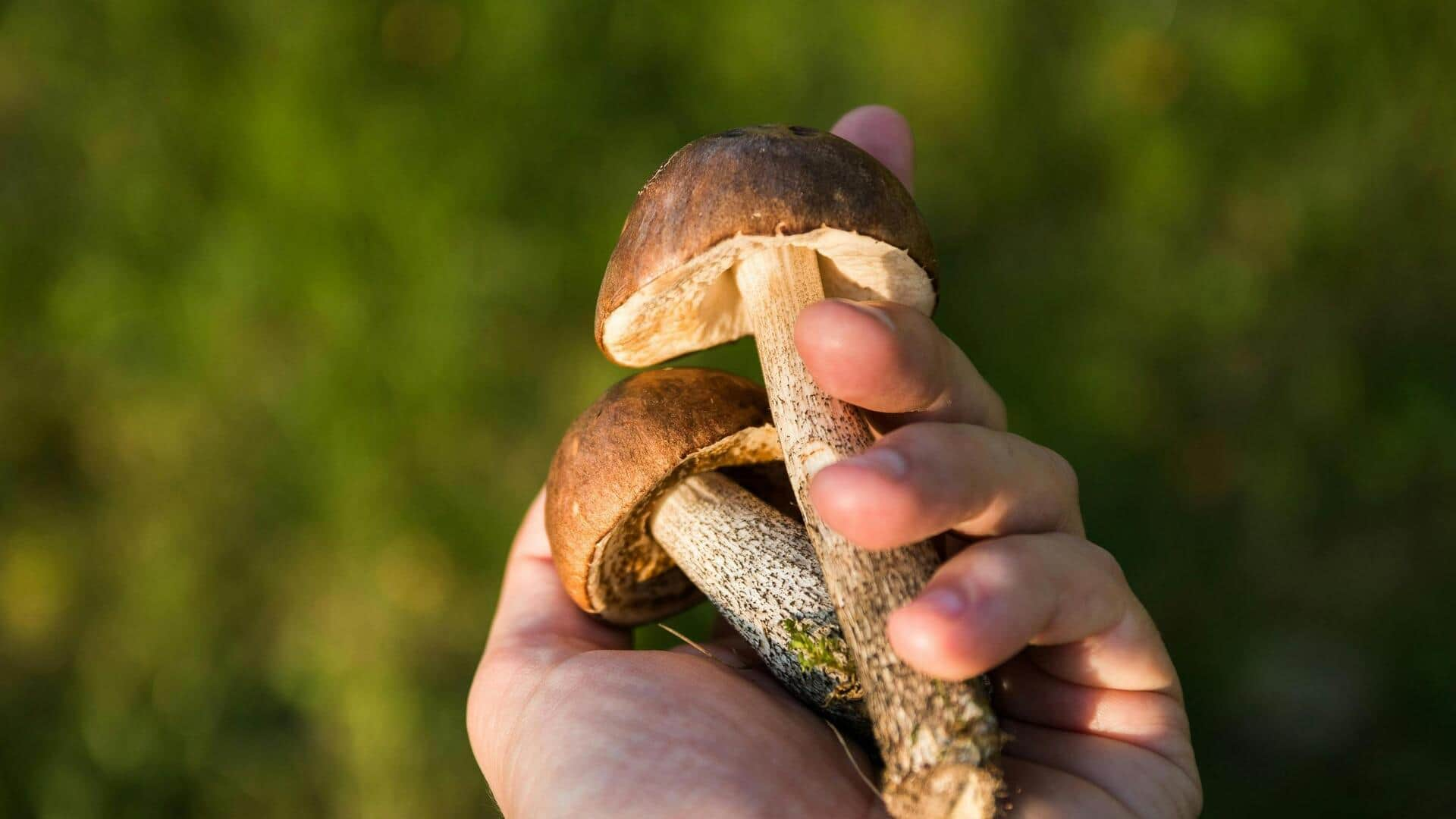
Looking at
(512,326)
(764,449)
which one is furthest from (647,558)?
(512,326)

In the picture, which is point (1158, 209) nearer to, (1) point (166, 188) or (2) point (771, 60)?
(2) point (771, 60)

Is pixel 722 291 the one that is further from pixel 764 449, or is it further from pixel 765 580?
pixel 765 580

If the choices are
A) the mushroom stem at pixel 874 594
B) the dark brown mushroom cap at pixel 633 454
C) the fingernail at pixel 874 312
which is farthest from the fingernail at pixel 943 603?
the dark brown mushroom cap at pixel 633 454

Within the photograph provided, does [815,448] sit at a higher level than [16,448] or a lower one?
higher

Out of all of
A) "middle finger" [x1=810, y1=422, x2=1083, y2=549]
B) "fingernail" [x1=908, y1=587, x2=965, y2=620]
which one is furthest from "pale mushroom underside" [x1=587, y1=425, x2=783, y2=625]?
"fingernail" [x1=908, y1=587, x2=965, y2=620]

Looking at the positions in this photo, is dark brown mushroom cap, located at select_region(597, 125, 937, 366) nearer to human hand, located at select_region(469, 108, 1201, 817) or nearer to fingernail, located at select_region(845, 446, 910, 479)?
human hand, located at select_region(469, 108, 1201, 817)

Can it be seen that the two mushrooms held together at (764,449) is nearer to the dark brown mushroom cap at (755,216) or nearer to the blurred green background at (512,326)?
the dark brown mushroom cap at (755,216)

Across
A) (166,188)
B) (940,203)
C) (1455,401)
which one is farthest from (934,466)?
(166,188)
